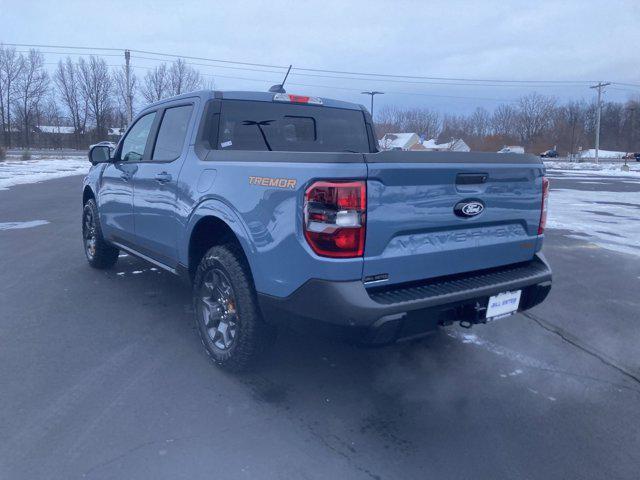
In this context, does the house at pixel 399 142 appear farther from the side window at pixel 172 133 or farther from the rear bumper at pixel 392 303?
the rear bumper at pixel 392 303

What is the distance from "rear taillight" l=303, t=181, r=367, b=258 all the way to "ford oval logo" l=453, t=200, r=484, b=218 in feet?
2.35

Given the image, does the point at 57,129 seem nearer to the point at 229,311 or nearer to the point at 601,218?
the point at 601,218

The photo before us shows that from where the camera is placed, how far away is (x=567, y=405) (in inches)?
133

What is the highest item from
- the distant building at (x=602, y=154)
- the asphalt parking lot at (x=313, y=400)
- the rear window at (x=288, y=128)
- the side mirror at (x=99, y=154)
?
the distant building at (x=602, y=154)

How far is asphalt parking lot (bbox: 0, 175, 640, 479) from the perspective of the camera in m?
2.74

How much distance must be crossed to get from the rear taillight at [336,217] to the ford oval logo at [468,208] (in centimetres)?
72

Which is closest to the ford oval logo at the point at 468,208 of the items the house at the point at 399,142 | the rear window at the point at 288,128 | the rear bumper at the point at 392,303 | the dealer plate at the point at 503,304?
the rear bumper at the point at 392,303

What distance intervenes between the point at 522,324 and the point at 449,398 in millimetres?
1853

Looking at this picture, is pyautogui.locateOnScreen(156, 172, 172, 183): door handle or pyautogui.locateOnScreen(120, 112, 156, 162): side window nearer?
pyautogui.locateOnScreen(156, 172, 172, 183): door handle

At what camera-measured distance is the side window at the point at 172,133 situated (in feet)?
14.3

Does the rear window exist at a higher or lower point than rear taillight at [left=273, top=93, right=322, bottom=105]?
lower

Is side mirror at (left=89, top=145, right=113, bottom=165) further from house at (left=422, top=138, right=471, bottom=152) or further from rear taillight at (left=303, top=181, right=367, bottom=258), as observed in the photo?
rear taillight at (left=303, top=181, right=367, bottom=258)

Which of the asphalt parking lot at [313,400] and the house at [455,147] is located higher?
the house at [455,147]

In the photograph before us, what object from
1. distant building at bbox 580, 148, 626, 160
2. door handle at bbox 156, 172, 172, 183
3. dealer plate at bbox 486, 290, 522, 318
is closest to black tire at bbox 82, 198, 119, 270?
door handle at bbox 156, 172, 172, 183
